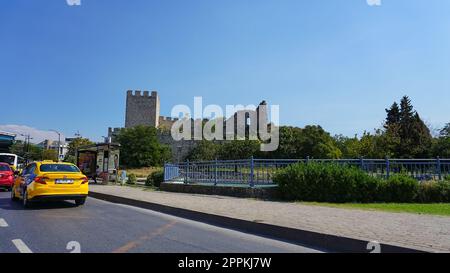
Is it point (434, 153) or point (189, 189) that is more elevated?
point (434, 153)

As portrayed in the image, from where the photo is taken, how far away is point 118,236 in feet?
26.5

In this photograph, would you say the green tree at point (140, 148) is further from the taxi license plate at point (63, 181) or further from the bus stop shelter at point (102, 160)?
the taxi license plate at point (63, 181)

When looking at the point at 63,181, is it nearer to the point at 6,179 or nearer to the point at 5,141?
the point at 6,179

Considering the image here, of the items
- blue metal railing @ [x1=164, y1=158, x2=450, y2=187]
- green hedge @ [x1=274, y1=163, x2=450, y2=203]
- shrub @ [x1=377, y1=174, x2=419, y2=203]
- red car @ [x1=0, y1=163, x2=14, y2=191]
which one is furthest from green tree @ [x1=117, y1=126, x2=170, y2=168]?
shrub @ [x1=377, y1=174, x2=419, y2=203]

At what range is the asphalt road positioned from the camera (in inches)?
274

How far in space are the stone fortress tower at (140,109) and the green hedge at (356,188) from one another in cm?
8176

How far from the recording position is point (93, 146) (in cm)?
3048

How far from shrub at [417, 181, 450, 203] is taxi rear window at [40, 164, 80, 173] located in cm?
1235

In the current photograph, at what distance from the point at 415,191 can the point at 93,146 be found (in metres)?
22.8

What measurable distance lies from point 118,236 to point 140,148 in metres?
64.2

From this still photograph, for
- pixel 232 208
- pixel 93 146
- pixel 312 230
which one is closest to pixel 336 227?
pixel 312 230

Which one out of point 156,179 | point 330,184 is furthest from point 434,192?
point 156,179
